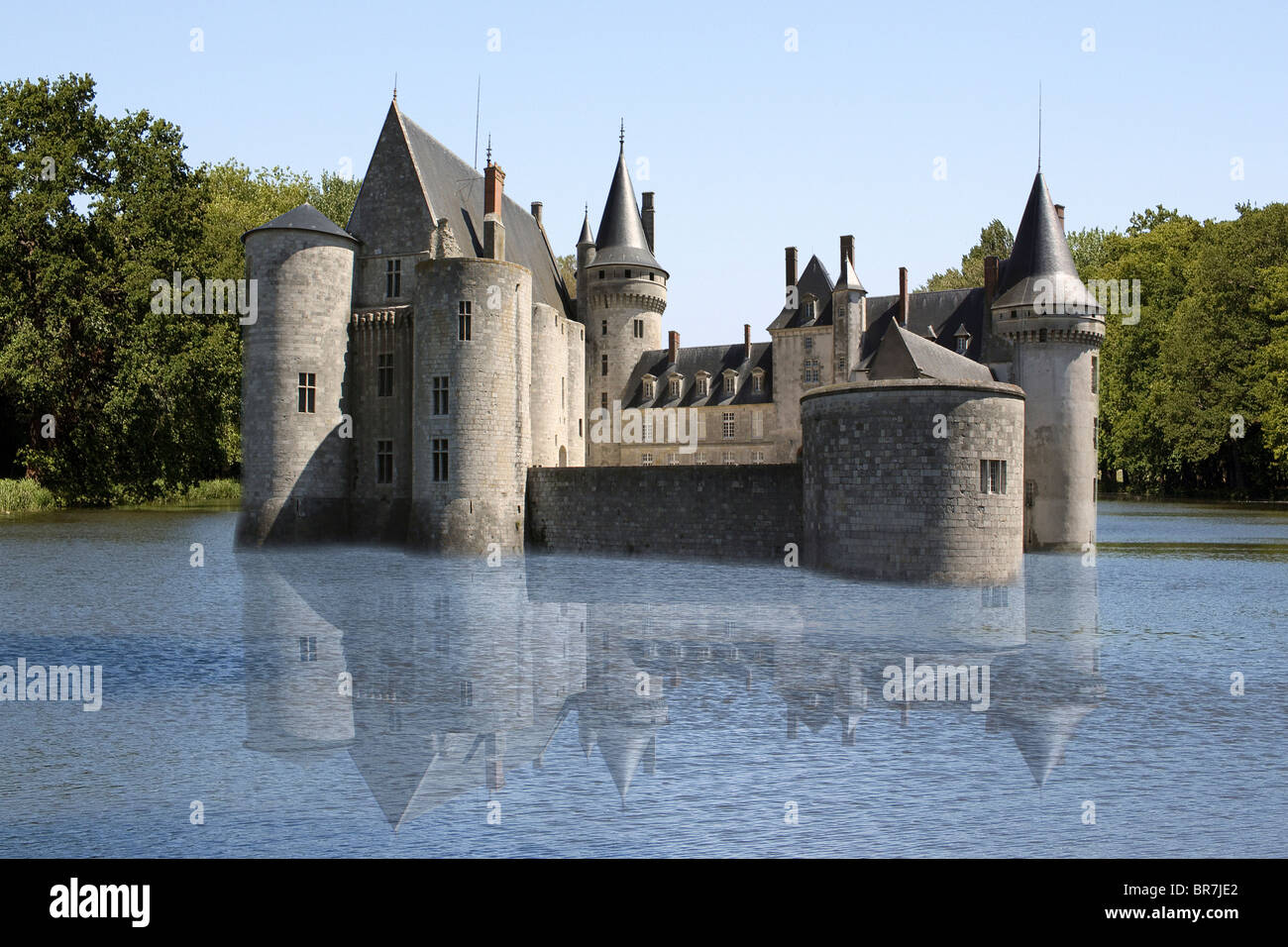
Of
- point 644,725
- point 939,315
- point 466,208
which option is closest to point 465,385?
point 466,208

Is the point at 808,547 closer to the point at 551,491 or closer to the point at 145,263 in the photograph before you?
the point at 551,491

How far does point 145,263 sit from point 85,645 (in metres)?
37.3

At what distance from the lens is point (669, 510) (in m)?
35.0

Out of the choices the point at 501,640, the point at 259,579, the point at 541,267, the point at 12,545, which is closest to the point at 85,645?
the point at 501,640

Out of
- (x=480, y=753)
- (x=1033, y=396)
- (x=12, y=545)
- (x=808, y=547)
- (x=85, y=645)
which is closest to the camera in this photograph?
(x=480, y=753)

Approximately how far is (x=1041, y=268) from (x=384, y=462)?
24.5 meters

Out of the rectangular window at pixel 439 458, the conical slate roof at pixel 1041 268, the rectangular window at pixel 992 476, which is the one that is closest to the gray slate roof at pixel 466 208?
the rectangular window at pixel 439 458

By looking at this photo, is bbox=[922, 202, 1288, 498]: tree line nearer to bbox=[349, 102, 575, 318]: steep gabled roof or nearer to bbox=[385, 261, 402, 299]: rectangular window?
A: bbox=[349, 102, 575, 318]: steep gabled roof

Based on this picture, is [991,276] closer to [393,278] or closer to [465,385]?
[465,385]

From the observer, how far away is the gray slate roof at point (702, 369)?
5478 centimetres

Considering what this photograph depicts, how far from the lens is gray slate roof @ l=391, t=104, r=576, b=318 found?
40.4 m

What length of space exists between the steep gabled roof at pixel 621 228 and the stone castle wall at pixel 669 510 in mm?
16415

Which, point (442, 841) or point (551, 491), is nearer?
point (442, 841)

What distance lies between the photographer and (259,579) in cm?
2688
